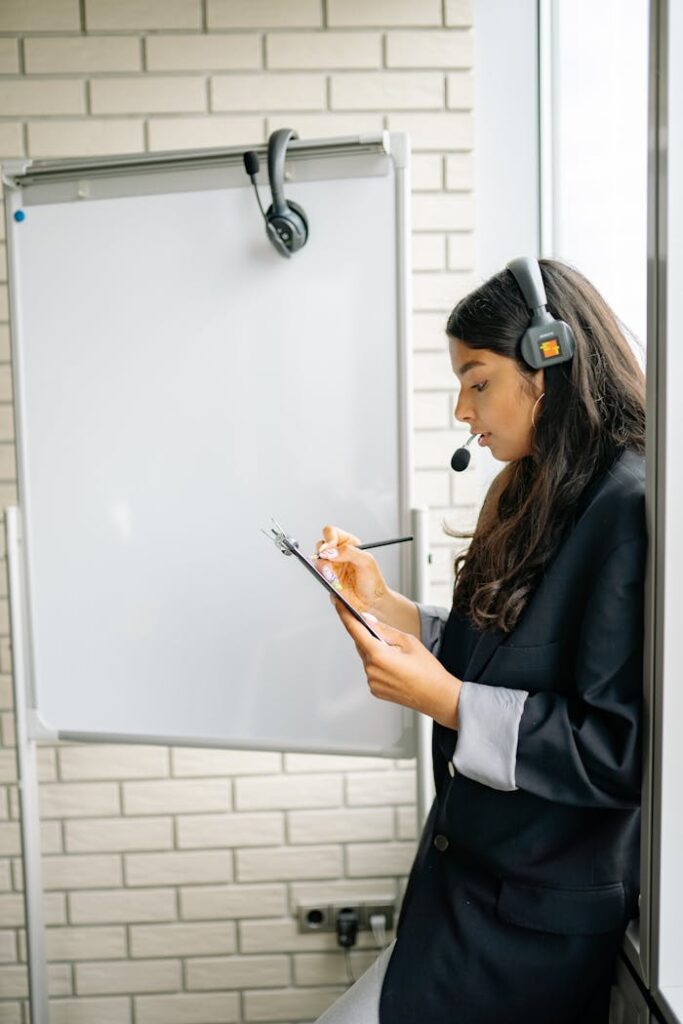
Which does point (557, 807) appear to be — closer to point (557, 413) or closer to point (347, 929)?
point (557, 413)

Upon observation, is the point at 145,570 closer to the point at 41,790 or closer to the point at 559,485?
the point at 41,790

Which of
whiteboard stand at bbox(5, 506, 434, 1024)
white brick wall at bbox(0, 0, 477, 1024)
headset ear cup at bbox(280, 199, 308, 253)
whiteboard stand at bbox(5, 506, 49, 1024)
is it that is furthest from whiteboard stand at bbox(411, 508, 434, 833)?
whiteboard stand at bbox(5, 506, 49, 1024)

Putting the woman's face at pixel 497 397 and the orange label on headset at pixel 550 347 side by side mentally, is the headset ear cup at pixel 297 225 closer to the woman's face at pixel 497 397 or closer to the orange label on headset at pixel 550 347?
the woman's face at pixel 497 397

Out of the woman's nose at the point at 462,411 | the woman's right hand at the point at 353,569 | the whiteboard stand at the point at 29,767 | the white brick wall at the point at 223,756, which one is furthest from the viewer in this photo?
the white brick wall at the point at 223,756

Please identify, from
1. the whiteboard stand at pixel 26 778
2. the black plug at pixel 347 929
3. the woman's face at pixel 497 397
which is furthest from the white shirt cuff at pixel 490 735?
the black plug at pixel 347 929

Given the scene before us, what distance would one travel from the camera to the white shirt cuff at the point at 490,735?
3.28 feet

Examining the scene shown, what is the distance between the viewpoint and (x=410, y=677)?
3.50 feet

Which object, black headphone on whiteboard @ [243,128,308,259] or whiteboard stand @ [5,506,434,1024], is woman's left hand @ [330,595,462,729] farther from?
black headphone on whiteboard @ [243,128,308,259]

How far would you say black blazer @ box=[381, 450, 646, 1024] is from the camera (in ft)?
3.18

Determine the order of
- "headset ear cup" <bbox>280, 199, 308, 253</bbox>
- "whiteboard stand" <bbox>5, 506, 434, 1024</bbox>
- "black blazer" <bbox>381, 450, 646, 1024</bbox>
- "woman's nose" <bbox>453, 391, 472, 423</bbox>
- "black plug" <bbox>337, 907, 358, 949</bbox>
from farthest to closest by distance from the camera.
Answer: "black plug" <bbox>337, 907, 358, 949</bbox> → "whiteboard stand" <bbox>5, 506, 434, 1024</bbox> → "headset ear cup" <bbox>280, 199, 308, 253</bbox> → "woman's nose" <bbox>453, 391, 472, 423</bbox> → "black blazer" <bbox>381, 450, 646, 1024</bbox>

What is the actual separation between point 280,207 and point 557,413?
2.18 feet

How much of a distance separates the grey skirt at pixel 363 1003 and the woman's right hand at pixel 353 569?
19.5 inches

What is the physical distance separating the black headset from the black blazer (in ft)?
0.46

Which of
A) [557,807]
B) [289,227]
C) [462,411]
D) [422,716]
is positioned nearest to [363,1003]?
[557,807]
